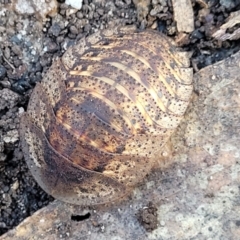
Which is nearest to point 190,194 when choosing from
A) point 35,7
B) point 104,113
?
point 104,113

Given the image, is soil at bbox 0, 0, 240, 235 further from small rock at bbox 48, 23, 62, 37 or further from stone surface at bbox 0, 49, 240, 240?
stone surface at bbox 0, 49, 240, 240

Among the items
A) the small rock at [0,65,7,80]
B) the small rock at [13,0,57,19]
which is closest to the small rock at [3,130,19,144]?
the small rock at [0,65,7,80]

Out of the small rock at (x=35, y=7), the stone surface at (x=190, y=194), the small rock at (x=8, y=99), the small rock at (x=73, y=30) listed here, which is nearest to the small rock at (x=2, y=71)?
the small rock at (x=8, y=99)

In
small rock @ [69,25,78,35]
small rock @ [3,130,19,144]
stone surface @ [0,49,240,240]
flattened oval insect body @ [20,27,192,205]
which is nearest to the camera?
flattened oval insect body @ [20,27,192,205]

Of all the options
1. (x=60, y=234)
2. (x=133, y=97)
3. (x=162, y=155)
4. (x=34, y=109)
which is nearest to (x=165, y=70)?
(x=133, y=97)

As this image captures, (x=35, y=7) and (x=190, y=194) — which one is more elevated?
(x=35, y=7)

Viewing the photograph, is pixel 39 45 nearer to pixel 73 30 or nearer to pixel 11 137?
pixel 73 30

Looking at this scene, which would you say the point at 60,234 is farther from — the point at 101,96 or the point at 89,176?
the point at 101,96
